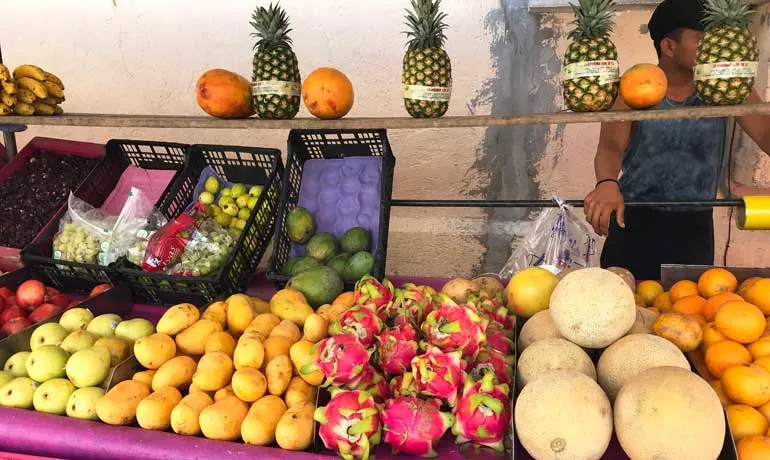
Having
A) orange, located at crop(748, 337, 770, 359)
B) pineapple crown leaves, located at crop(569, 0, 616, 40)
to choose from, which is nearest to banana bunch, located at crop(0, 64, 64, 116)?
pineapple crown leaves, located at crop(569, 0, 616, 40)

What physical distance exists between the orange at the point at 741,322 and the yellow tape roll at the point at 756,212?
0.58 meters

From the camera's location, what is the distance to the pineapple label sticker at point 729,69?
189 cm

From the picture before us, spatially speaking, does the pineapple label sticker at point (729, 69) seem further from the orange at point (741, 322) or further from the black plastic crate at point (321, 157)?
the black plastic crate at point (321, 157)

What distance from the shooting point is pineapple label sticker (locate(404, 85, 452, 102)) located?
2.13 meters

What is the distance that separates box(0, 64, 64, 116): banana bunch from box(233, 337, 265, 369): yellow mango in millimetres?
1775

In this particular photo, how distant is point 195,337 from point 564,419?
3.92 ft

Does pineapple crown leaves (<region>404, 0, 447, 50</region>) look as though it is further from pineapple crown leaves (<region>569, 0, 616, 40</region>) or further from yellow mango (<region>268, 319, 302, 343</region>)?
yellow mango (<region>268, 319, 302, 343</region>)

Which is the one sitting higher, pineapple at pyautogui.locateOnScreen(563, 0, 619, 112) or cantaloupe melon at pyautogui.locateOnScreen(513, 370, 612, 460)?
pineapple at pyautogui.locateOnScreen(563, 0, 619, 112)

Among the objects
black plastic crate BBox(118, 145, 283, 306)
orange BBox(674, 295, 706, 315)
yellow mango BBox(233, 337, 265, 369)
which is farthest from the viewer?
black plastic crate BBox(118, 145, 283, 306)

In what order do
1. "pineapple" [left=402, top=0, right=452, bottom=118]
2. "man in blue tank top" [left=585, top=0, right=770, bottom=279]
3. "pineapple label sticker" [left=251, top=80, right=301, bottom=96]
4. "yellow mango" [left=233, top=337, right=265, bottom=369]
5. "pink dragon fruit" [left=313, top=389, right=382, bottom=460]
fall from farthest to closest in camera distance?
"man in blue tank top" [left=585, top=0, right=770, bottom=279], "pineapple label sticker" [left=251, top=80, right=301, bottom=96], "pineapple" [left=402, top=0, right=452, bottom=118], "yellow mango" [left=233, top=337, right=265, bottom=369], "pink dragon fruit" [left=313, top=389, right=382, bottom=460]

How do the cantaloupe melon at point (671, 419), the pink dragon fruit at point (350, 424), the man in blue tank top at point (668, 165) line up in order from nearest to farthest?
the cantaloupe melon at point (671, 419) → the pink dragon fruit at point (350, 424) → the man in blue tank top at point (668, 165)

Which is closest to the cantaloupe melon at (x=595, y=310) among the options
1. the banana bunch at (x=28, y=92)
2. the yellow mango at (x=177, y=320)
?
the yellow mango at (x=177, y=320)

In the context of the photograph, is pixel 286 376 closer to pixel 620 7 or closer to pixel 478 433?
pixel 478 433

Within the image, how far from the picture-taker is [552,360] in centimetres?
150
